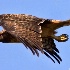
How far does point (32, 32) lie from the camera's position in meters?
28.0

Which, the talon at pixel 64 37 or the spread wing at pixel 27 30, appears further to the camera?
the talon at pixel 64 37

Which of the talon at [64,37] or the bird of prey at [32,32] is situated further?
the talon at [64,37]

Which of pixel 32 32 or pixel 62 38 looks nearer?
pixel 32 32

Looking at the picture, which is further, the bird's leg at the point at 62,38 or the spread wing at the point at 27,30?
the bird's leg at the point at 62,38

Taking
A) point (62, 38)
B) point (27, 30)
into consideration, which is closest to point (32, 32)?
point (27, 30)

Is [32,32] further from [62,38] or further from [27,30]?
[62,38]

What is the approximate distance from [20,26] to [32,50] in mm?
1839

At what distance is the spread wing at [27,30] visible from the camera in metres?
27.5

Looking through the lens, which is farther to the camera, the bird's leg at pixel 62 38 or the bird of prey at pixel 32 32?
the bird's leg at pixel 62 38

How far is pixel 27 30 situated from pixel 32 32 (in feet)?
0.88

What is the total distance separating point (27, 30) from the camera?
92.6ft

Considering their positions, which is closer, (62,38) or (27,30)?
(27,30)

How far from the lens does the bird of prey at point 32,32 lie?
90.9 ft

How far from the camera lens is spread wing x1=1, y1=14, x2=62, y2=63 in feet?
90.3
